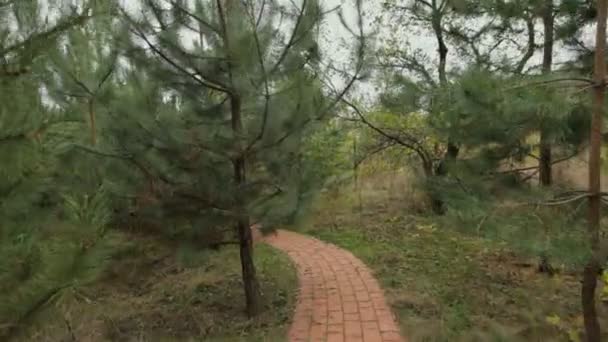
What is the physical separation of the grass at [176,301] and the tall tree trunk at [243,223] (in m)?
0.17

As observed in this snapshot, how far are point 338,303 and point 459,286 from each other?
1.42 meters

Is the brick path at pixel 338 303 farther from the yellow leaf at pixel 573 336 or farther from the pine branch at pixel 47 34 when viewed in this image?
the pine branch at pixel 47 34

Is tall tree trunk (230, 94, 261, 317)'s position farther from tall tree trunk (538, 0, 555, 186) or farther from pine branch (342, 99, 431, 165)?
pine branch (342, 99, 431, 165)

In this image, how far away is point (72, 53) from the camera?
4.05m

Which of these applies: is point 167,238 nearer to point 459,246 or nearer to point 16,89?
point 16,89

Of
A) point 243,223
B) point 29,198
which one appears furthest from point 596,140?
point 29,198

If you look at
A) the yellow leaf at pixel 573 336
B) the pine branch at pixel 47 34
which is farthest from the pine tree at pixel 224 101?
the yellow leaf at pixel 573 336

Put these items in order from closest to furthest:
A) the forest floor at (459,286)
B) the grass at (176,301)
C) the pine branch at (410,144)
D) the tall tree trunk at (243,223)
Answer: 1. the forest floor at (459,286)
2. the tall tree trunk at (243,223)
3. the grass at (176,301)
4. the pine branch at (410,144)

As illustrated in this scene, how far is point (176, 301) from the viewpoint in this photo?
212 inches

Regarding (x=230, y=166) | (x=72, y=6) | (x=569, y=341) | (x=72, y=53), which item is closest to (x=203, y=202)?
(x=230, y=166)

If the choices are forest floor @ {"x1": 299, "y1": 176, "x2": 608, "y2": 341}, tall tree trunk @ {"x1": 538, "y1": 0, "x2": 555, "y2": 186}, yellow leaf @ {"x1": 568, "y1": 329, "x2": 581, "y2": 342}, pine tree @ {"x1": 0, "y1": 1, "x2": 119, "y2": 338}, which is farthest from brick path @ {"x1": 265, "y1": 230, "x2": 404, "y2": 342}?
pine tree @ {"x1": 0, "y1": 1, "x2": 119, "y2": 338}

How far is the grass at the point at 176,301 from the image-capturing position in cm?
Result: 429

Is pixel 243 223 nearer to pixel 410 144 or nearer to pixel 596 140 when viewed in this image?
pixel 596 140

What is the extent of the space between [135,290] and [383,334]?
12.1 feet
